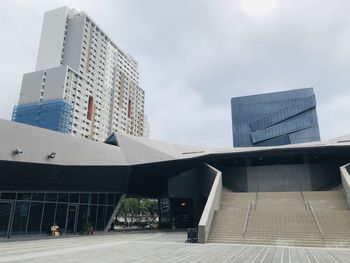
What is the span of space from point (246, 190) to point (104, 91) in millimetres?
85156

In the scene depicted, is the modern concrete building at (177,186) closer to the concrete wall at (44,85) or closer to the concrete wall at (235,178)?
the concrete wall at (235,178)

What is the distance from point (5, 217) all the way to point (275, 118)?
272 feet

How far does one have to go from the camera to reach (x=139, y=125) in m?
136

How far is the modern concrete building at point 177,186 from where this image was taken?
70.0 ft

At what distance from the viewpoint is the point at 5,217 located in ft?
73.5

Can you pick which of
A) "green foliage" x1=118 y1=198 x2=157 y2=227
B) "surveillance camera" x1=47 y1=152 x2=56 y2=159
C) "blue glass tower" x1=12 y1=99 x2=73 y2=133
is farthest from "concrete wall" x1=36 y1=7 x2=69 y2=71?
"surveillance camera" x1=47 y1=152 x2=56 y2=159

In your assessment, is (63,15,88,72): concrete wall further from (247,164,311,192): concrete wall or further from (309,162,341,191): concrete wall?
(309,162,341,191): concrete wall

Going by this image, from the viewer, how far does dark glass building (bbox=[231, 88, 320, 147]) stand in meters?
87.5

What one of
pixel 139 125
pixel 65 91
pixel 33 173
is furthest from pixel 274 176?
pixel 139 125

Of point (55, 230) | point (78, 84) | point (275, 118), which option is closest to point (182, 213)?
point (55, 230)

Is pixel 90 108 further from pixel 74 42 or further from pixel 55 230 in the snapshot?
pixel 55 230

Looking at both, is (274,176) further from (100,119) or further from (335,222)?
(100,119)

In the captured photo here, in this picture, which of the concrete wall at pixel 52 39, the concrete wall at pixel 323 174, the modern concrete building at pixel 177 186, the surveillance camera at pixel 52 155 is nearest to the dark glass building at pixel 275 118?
the modern concrete building at pixel 177 186

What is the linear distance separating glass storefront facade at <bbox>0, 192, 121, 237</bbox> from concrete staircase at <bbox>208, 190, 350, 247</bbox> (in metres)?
12.5
